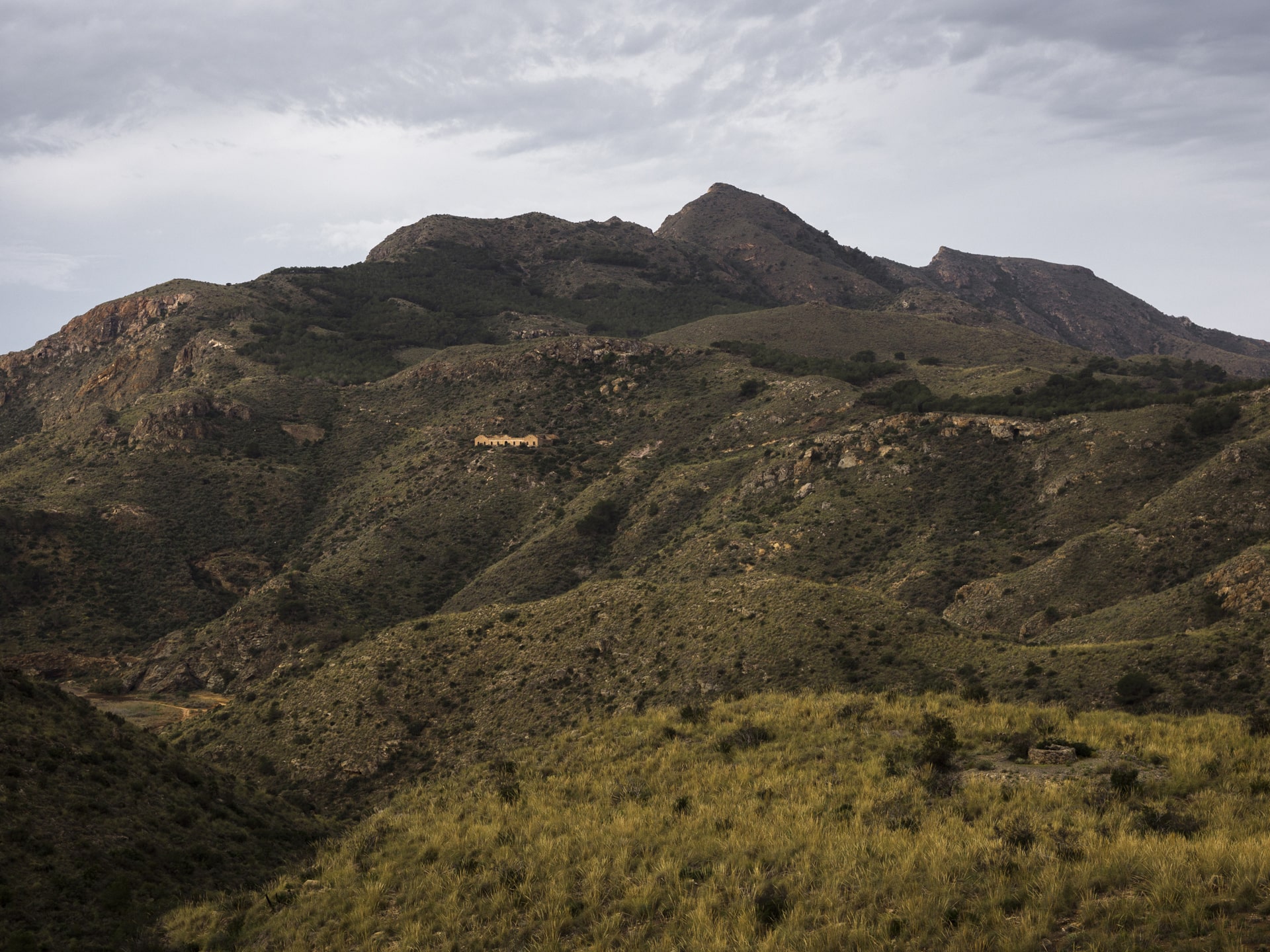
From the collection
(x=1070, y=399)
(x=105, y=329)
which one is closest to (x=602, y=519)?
(x=1070, y=399)

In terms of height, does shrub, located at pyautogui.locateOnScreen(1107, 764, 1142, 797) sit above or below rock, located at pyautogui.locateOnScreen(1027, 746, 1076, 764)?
above

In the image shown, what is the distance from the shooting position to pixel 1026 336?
171125 mm

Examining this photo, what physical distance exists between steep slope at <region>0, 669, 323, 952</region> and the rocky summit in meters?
0.15

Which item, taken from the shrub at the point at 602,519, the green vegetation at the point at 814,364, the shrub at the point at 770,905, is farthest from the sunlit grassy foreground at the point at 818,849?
the green vegetation at the point at 814,364

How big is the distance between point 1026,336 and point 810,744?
170732 mm

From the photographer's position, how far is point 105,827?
81.7ft

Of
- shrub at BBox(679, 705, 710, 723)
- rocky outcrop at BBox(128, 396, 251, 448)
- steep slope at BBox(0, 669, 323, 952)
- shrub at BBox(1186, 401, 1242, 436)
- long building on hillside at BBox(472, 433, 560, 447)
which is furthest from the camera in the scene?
long building on hillside at BBox(472, 433, 560, 447)

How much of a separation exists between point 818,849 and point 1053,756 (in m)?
7.79

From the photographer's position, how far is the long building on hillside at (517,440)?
111 metres

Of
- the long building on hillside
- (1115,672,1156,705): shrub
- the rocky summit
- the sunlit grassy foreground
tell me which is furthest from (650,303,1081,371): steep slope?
the sunlit grassy foreground

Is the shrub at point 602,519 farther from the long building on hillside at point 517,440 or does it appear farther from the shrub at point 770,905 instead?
the shrub at point 770,905

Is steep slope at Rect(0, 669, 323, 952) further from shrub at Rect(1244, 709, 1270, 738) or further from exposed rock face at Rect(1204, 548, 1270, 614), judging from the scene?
exposed rock face at Rect(1204, 548, 1270, 614)

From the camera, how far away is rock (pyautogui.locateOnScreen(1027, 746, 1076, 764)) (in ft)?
66.6

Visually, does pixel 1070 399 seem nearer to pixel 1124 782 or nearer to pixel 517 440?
pixel 517 440
